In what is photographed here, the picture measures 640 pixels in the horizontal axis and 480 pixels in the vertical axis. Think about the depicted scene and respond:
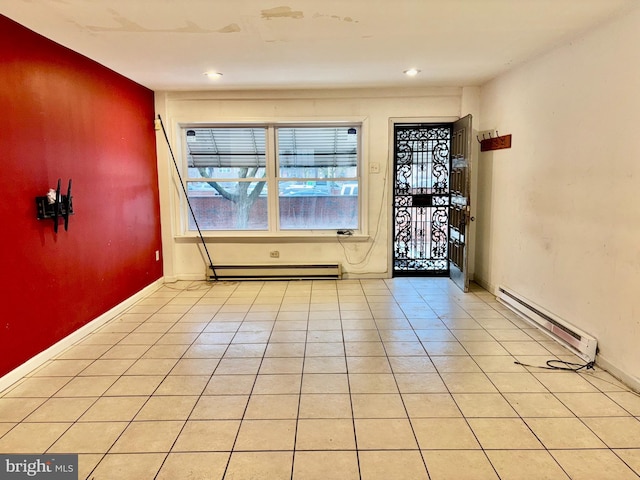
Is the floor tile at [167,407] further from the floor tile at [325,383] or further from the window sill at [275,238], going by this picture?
the window sill at [275,238]

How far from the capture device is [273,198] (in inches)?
206

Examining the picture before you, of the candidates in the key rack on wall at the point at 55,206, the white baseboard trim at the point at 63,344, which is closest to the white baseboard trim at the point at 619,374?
the white baseboard trim at the point at 63,344

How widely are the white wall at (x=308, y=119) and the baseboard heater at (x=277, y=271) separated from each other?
0.11 meters

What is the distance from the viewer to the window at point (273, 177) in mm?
5215

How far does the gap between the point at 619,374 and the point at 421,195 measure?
307cm

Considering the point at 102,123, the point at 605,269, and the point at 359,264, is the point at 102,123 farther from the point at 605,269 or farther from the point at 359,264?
the point at 605,269

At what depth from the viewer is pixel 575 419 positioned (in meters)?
2.17

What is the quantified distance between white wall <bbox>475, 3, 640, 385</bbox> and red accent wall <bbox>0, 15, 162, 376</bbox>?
3.84m

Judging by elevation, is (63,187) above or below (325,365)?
A: above

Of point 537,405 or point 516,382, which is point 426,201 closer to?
point 516,382

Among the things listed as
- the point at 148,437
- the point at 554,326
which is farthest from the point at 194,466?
the point at 554,326

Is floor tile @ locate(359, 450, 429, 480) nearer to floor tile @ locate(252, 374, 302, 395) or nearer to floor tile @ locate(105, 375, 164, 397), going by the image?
floor tile @ locate(252, 374, 302, 395)

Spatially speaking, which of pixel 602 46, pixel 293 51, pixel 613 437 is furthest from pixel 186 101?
pixel 613 437

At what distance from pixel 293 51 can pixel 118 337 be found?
278 centimetres
